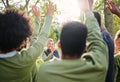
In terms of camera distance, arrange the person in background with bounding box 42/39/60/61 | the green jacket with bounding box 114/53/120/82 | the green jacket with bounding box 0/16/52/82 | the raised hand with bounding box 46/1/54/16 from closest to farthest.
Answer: the green jacket with bounding box 0/16/52/82 → the raised hand with bounding box 46/1/54/16 → the green jacket with bounding box 114/53/120/82 → the person in background with bounding box 42/39/60/61

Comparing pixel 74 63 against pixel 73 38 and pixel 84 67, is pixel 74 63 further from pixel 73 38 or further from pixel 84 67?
pixel 73 38

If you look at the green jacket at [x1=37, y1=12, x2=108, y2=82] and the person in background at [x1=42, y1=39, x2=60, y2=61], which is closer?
the green jacket at [x1=37, y1=12, x2=108, y2=82]

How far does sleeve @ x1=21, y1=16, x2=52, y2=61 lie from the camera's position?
13.5 ft

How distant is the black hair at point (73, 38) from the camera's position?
338 centimetres

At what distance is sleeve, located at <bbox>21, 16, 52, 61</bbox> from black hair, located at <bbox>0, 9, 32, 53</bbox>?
0.39ft

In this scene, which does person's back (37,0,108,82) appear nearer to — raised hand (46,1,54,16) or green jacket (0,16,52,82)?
green jacket (0,16,52,82)

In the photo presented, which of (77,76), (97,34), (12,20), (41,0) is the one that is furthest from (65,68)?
(41,0)

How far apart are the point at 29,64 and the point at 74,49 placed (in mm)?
862

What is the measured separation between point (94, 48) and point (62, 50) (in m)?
0.31

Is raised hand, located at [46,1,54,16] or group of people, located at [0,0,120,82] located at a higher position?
raised hand, located at [46,1,54,16]

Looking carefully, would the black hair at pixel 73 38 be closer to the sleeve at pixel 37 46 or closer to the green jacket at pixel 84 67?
the green jacket at pixel 84 67

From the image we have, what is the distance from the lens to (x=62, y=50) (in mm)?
3410

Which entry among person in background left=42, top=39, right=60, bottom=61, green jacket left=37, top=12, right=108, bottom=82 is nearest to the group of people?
green jacket left=37, top=12, right=108, bottom=82

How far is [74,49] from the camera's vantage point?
3.38 m
